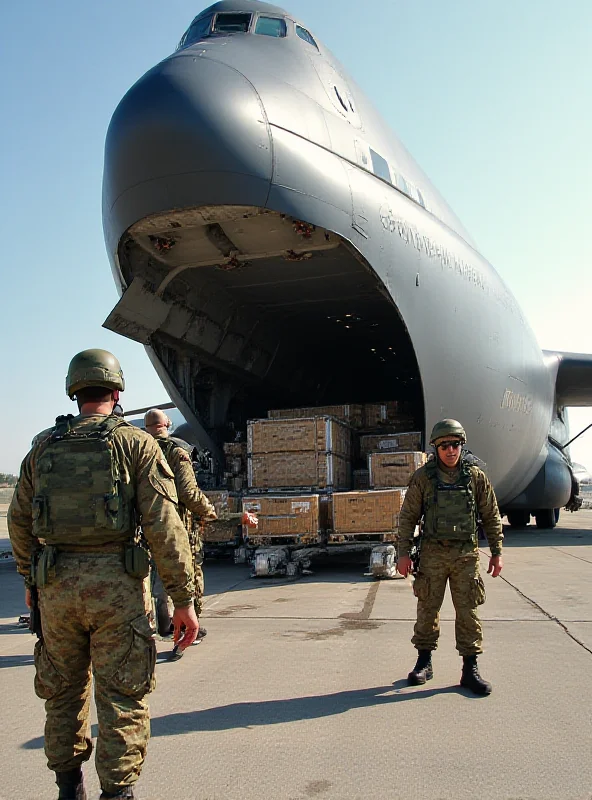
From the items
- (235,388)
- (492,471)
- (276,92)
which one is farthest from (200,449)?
(276,92)

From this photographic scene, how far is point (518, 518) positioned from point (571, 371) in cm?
474

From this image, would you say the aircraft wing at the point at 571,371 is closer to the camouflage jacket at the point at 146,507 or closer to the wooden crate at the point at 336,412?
the wooden crate at the point at 336,412

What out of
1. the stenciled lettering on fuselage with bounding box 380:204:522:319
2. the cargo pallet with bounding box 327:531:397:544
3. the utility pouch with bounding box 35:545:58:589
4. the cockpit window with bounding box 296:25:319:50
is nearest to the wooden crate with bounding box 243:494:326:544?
the cargo pallet with bounding box 327:531:397:544

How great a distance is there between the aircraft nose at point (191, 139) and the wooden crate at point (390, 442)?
4.62 meters

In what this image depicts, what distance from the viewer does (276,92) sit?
7289mm

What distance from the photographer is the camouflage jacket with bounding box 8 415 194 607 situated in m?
2.67

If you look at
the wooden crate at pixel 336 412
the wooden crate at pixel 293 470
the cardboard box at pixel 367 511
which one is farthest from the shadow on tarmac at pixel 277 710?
the wooden crate at pixel 336 412

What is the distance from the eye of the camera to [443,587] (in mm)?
4211

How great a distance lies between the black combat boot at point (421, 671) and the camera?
400 cm

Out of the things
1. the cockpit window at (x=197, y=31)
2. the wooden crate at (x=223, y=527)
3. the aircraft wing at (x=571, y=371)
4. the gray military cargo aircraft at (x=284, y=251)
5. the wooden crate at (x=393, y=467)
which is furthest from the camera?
the aircraft wing at (x=571, y=371)

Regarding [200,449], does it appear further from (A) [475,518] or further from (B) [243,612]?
(A) [475,518]

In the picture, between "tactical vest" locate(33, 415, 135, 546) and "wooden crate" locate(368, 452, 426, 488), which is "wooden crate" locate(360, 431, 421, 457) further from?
"tactical vest" locate(33, 415, 135, 546)

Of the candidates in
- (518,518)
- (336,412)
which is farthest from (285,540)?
(518,518)

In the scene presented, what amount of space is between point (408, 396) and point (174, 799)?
40.7 ft
